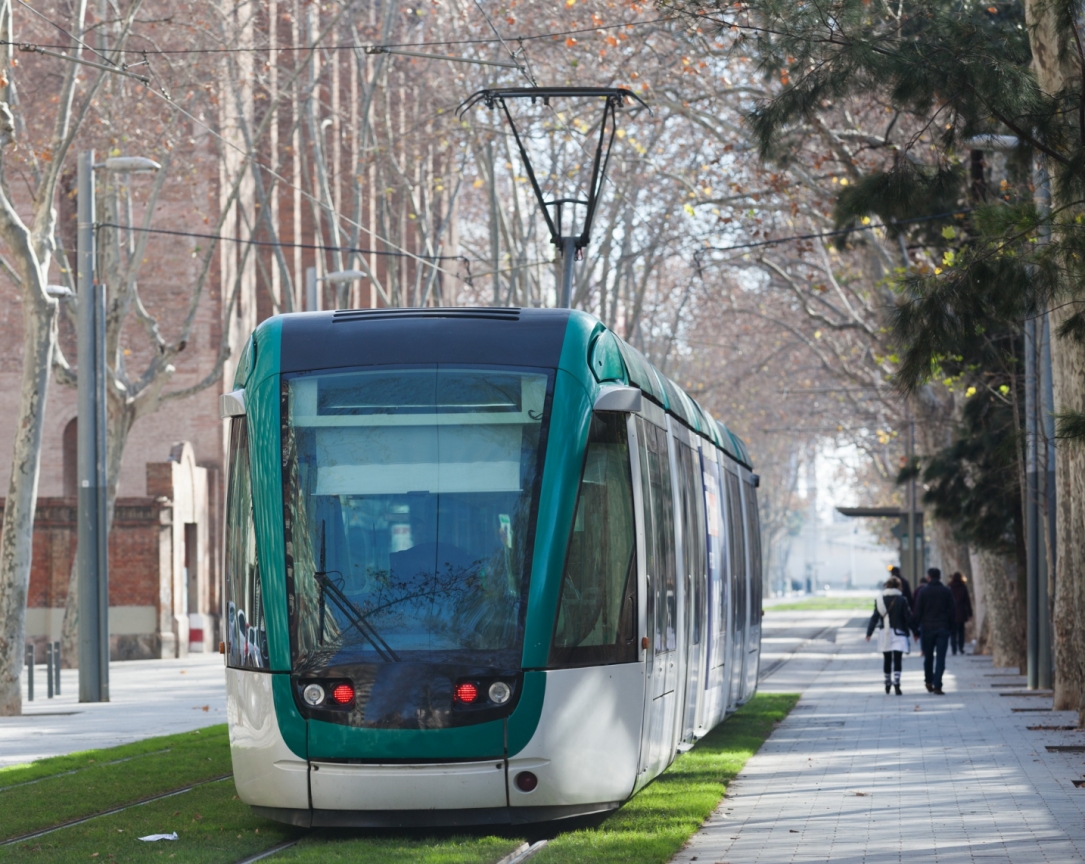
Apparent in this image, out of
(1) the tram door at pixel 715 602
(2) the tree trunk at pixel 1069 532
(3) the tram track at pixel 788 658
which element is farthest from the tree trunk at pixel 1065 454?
(3) the tram track at pixel 788 658

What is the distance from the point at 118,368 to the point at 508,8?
1027 cm

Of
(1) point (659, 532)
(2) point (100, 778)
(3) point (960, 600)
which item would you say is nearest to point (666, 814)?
(1) point (659, 532)

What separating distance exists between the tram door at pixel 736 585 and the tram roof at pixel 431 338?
6159 millimetres

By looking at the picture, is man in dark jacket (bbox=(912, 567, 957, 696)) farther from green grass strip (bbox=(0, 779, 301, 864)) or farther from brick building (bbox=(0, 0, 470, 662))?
green grass strip (bbox=(0, 779, 301, 864))

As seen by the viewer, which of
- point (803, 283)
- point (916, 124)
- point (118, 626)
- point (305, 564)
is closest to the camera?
point (305, 564)

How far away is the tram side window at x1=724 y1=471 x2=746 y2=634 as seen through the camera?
54.1 feet

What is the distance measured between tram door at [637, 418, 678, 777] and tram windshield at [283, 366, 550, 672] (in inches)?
41.7

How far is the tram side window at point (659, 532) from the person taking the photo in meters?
10.7

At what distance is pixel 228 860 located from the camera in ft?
30.1

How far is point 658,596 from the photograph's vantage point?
35.6ft

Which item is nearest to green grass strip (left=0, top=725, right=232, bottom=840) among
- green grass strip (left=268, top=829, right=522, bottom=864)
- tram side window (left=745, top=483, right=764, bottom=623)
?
green grass strip (left=268, top=829, right=522, bottom=864)

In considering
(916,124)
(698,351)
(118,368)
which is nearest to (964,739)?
(916,124)

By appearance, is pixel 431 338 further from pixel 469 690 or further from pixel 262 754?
pixel 262 754

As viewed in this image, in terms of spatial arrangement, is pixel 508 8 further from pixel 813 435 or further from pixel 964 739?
pixel 813 435
